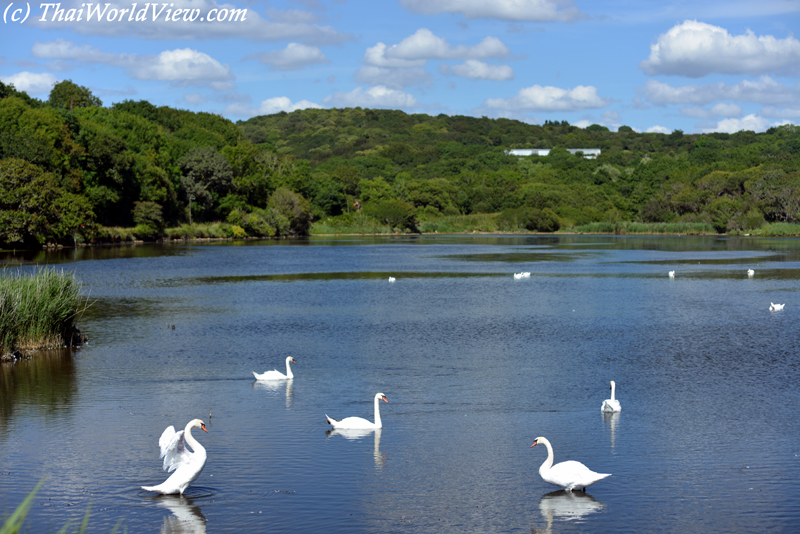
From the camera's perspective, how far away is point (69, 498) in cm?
1005

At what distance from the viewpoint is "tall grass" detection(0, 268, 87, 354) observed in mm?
18203

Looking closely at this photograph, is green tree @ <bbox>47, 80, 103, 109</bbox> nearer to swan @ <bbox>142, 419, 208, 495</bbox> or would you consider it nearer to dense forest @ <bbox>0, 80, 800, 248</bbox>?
dense forest @ <bbox>0, 80, 800, 248</bbox>

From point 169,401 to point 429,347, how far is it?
8.45 meters

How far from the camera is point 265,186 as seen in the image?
383 feet

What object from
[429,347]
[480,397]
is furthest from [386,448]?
[429,347]

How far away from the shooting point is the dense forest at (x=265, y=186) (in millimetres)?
69938

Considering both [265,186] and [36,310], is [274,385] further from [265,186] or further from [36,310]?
[265,186]

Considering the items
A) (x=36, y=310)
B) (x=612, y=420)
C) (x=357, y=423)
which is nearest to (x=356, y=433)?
(x=357, y=423)

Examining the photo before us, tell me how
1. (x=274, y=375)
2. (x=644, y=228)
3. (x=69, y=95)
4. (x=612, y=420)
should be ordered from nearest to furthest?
(x=612, y=420)
(x=274, y=375)
(x=69, y=95)
(x=644, y=228)

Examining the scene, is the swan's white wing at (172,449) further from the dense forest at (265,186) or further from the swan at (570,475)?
the dense forest at (265,186)

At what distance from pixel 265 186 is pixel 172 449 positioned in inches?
4294

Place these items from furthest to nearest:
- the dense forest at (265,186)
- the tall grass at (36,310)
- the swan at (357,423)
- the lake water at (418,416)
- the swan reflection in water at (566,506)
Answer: the dense forest at (265,186) < the tall grass at (36,310) < the swan at (357,423) < the lake water at (418,416) < the swan reflection in water at (566,506)

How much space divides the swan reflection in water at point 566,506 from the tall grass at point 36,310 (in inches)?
543

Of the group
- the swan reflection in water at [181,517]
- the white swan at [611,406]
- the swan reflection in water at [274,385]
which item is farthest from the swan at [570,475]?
the swan reflection in water at [274,385]
